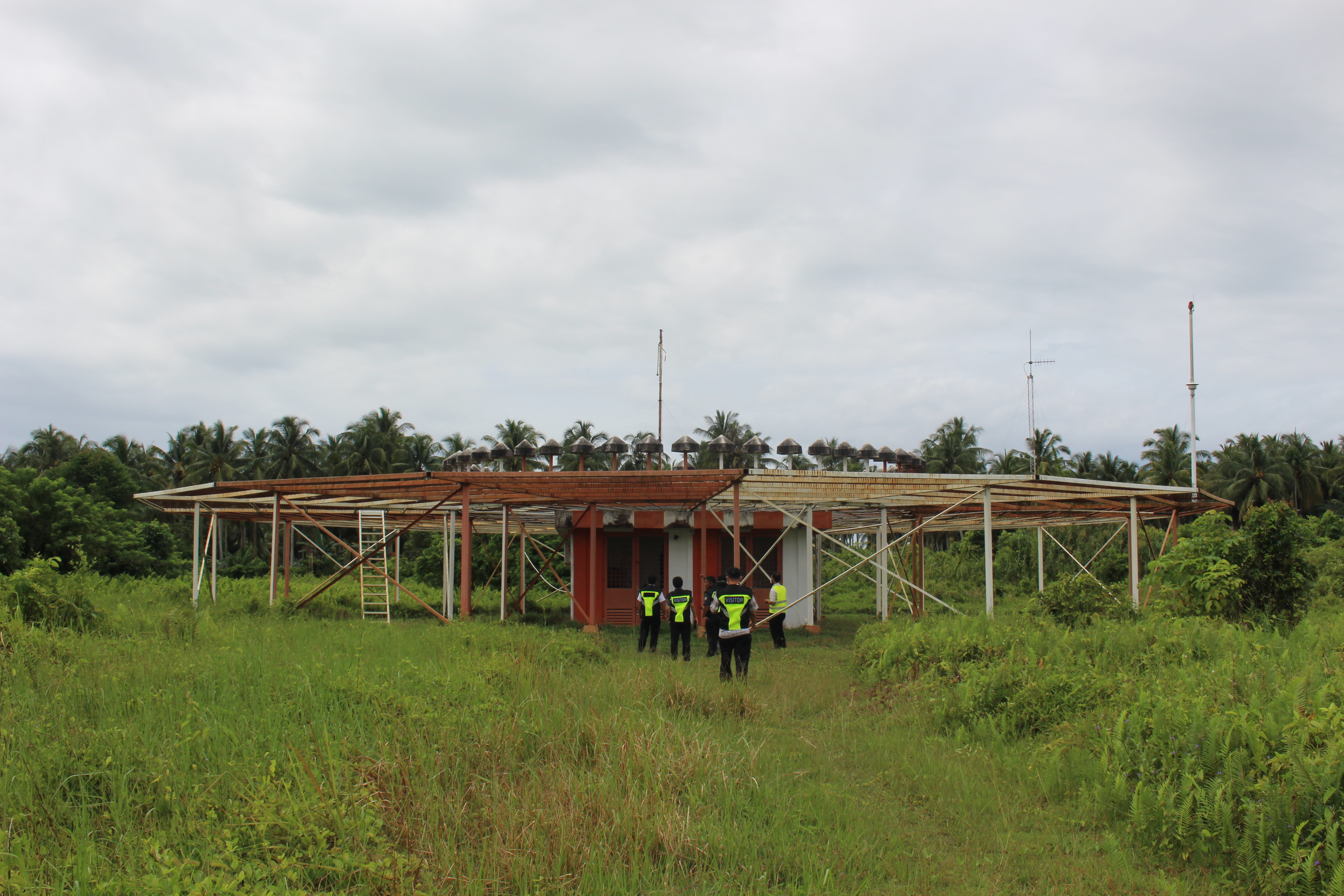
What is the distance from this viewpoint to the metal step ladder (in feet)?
60.4

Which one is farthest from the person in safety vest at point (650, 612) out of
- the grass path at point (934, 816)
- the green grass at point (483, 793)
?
the green grass at point (483, 793)

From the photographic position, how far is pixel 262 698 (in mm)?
6910

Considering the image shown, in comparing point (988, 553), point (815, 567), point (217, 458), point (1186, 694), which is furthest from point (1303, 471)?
point (217, 458)

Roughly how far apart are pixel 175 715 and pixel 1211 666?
8258 mm

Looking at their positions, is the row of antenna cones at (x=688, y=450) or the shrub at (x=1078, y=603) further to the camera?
the row of antenna cones at (x=688, y=450)

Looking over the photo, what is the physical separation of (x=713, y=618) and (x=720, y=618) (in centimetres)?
161

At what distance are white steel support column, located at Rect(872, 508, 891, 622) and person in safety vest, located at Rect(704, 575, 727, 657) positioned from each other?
4.76 metres

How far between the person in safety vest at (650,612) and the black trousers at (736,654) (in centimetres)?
383

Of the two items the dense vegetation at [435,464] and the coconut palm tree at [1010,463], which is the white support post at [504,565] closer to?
the dense vegetation at [435,464]

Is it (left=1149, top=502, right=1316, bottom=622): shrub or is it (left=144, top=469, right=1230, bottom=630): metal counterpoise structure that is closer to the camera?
(left=1149, top=502, right=1316, bottom=622): shrub

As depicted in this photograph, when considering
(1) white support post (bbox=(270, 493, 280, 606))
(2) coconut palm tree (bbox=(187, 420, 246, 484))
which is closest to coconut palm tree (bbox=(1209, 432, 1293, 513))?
(1) white support post (bbox=(270, 493, 280, 606))

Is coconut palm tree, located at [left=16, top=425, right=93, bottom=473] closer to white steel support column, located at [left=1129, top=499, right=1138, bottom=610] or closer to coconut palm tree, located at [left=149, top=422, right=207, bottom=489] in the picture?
coconut palm tree, located at [left=149, top=422, right=207, bottom=489]

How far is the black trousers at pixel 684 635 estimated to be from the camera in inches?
533

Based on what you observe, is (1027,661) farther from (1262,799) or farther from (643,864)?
(643,864)
